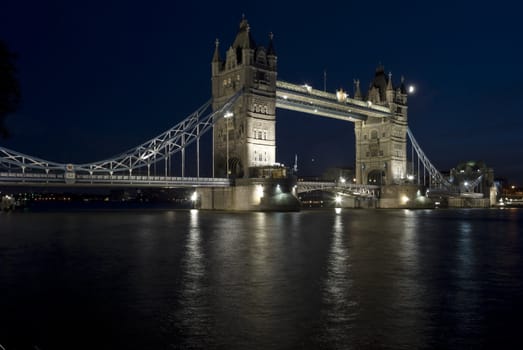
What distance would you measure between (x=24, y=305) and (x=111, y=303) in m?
1.75

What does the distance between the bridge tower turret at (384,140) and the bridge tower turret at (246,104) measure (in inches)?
1343

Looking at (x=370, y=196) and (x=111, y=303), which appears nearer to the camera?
(x=111, y=303)

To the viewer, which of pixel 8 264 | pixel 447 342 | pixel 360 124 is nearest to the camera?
pixel 447 342

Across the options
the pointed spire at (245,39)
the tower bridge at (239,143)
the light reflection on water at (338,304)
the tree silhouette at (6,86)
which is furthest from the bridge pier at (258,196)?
the tree silhouette at (6,86)

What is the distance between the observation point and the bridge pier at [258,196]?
209ft

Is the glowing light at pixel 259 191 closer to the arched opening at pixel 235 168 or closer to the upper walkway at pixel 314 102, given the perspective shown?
the arched opening at pixel 235 168

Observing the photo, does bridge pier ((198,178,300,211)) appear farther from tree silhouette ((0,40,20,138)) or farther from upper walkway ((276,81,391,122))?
tree silhouette ((0,40,20,138))

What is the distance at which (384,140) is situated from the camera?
95.9 m

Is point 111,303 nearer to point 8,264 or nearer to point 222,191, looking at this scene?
point 8,264

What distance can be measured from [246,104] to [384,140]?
1541 inches

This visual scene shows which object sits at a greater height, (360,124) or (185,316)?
(360,124)

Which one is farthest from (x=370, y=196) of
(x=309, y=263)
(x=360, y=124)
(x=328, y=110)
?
(x=309, y=263)

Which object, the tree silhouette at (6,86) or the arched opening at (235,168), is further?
the arched opening at (235,168)

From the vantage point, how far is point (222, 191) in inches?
2653
